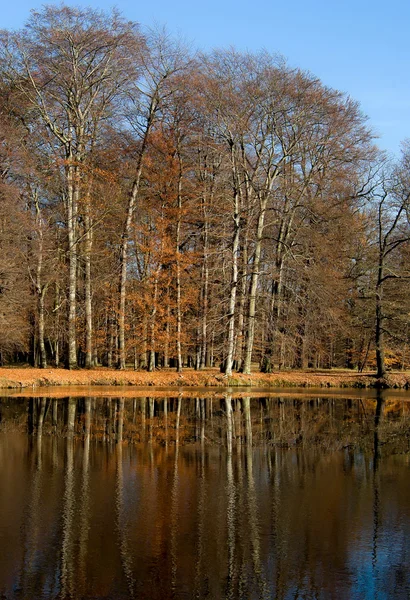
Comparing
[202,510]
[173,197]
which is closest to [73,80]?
[173,197]

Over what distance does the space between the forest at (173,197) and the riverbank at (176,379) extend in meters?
1.15

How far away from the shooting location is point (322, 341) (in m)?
48.3

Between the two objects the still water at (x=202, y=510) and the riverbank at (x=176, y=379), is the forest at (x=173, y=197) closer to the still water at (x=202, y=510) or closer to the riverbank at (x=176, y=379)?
the riverbank at (x=176, y=379)

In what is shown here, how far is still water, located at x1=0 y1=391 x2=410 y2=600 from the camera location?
7.48m

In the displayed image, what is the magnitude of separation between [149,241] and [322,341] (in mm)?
16560

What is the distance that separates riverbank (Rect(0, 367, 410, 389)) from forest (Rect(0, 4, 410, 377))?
3.78ft

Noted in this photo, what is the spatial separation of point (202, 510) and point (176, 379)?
22701mm

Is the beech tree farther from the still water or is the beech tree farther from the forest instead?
the still water

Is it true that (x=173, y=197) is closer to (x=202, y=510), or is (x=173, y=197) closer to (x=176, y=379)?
(x=176, y=379)

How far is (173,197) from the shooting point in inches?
1474

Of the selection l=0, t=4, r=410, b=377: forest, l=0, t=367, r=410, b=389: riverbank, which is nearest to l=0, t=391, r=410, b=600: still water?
l=0, t=367, r=410, b=389: riverbank

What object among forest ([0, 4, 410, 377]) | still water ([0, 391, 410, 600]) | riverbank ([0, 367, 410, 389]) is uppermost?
forest ([0, 4, 410, 377])

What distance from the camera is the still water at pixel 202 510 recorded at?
24.5ft

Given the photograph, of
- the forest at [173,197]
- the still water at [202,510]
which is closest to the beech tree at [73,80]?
the forest at [173,197]
